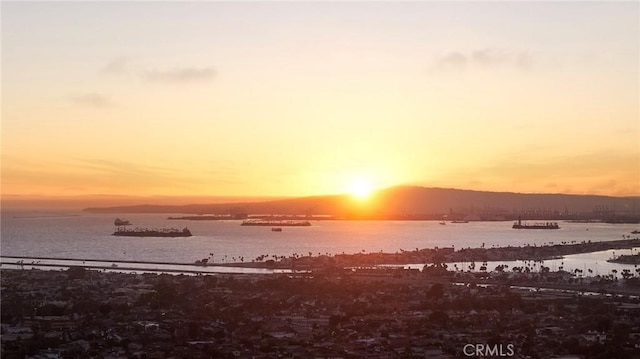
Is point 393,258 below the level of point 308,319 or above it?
above

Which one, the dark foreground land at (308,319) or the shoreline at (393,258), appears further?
the shoreline at (393,258)

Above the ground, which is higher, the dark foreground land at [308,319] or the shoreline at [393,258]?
the shoreline at [393,258]

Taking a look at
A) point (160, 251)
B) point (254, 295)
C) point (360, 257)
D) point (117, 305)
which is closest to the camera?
point (117, 305)

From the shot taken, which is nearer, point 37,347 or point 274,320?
point 37,347

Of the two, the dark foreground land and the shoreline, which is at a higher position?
the shoreline

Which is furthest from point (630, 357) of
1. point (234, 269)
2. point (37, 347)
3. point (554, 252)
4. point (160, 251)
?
point (160, 251)

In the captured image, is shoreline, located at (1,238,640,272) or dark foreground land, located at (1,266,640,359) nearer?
dark foreground land, located at (1,266,640,359)

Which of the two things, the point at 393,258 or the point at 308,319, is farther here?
the point at 393,258

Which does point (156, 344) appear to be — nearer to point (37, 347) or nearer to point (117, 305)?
point (37, 347)
